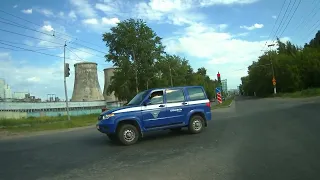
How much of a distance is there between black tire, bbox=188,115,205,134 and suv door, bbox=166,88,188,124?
1.48 ft

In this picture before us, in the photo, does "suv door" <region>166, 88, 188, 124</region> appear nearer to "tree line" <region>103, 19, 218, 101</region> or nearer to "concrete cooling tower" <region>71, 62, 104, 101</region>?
→ "tree line" <region>103, 19, 218, 101</region>

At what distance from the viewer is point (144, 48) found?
59656 mm

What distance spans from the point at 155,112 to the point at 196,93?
85.8 inches

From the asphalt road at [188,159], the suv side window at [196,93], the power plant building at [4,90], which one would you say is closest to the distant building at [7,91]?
the power plant building at [4,90]

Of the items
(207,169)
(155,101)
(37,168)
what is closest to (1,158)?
(37,168)

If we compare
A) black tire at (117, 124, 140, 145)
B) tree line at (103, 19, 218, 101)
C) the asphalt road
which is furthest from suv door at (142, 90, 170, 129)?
tree line at (103, 19, 218, 101)

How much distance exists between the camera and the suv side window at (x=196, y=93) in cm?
1267

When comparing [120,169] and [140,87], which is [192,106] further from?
[140,87]

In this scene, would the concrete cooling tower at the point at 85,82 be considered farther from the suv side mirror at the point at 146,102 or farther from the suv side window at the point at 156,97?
the suv side mirror at the point at 146,102

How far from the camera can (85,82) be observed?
6444 cm

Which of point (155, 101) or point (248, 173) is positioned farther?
point (155, 101)

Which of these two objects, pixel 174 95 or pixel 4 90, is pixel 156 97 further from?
pixel 4 90

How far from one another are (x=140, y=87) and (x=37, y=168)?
5380 centimetres

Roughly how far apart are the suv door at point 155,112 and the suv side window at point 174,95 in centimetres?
29
